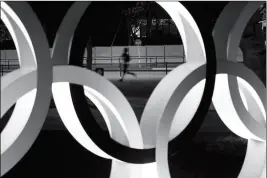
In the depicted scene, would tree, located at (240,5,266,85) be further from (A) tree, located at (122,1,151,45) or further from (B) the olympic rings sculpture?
(A) tree, located at (122,1,151,45)

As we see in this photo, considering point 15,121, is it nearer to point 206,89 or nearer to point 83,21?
point 83,21

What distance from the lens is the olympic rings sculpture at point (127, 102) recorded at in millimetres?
4215

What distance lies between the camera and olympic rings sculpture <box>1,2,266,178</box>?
4215mm

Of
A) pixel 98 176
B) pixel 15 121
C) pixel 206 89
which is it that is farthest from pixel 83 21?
pixel 98 176

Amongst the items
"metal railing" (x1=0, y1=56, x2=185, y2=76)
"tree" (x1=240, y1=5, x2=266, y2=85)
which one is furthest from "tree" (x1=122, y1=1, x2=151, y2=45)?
"tree" (x1=240, y1=5, x2=266, y2=85)

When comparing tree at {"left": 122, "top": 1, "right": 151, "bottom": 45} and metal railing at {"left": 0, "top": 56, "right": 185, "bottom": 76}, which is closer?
tree at {"left": 122, "top": 1, "right": 151, "bottom": 45}

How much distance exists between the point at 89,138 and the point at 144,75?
47.3 ft

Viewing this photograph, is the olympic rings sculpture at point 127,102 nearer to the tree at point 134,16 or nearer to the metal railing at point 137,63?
the tree at point 134,16

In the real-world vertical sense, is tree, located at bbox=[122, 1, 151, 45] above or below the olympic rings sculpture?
above

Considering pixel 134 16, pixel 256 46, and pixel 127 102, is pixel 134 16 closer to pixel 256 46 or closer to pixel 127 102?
pixel 256 46

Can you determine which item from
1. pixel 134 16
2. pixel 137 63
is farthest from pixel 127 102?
pixel 137 63

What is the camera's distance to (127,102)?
4.85 m

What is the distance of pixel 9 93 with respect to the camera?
13.4 ft

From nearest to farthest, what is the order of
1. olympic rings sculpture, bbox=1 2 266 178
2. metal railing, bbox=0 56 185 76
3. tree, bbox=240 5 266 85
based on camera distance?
olympic rings sculpture, bbox=1 2 266 178 < tree, bbox=240 5 266 85 < metal railing, bbox=0 56 185 76
